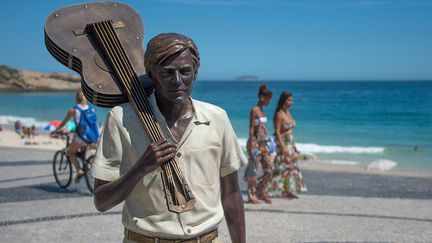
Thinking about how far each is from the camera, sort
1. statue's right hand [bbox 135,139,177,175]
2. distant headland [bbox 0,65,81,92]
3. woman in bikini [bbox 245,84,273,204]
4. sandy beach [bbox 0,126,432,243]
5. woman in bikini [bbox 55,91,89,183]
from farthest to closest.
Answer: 1. distant headland [bbox 0,65,81,92]
2. woman in bikini [bbox 55,91,89,183]
3. woman in bikini [bbox 245,84,273,204]
4. sandy beach [bbox 0,126,432,243]
5. statue's right hand [bbox 135,139,177,175]

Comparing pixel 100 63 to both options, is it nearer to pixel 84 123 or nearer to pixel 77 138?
pixel 84 123

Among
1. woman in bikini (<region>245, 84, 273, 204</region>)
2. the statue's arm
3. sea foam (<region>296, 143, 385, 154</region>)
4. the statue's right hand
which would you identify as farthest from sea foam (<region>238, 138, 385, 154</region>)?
the statue's right hand

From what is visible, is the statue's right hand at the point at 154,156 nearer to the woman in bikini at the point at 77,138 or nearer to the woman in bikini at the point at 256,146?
the woman in bikini at the point at 256,146

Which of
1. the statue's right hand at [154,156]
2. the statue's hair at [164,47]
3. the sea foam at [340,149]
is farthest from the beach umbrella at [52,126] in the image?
the statue's right hand at [154,156]

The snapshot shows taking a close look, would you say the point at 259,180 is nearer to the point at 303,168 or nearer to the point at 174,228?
the point at 303,168

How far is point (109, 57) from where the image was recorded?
1.96 meters

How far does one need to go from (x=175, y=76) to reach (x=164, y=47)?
105 mm

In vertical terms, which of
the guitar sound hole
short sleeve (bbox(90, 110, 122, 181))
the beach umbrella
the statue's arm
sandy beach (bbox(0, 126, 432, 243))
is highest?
the guitar sound hole

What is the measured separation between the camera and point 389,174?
42.4 ft

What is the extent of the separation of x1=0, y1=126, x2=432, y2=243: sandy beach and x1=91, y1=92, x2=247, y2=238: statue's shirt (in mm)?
4394

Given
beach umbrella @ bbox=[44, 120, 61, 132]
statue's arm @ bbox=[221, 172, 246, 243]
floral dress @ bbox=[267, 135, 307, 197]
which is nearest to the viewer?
statue's arm @ bbox=[221, 172, 246, 243]

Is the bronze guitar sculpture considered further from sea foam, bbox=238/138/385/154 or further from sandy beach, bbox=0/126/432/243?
sea foam, bbox=238/138/385/154

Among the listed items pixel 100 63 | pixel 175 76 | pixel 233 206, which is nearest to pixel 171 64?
pixel 175 76

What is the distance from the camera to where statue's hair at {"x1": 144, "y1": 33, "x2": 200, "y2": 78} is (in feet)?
6.14
